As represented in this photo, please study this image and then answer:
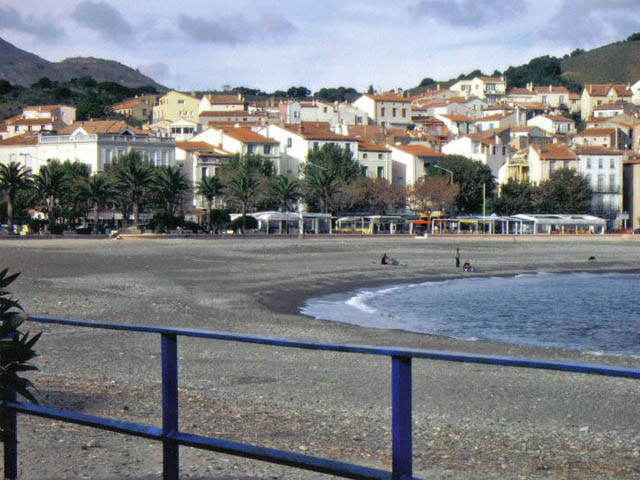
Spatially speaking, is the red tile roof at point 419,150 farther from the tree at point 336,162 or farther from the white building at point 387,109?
the white building at point 387,109

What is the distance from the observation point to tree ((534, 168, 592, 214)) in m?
108

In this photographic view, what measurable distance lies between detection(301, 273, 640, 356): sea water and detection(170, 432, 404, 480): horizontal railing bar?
1587cm

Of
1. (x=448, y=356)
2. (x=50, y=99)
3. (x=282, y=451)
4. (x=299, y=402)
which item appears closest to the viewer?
(x=448, y=356)

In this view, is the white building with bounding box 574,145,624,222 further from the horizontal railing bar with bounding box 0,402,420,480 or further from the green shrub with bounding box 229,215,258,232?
the horizontal railing bar with bounding box 0,402,420,480

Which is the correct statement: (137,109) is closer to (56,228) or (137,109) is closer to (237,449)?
(56,228)

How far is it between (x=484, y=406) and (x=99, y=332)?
30.2ft

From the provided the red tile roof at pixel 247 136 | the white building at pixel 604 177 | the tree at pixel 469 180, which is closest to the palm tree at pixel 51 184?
the red tile roof at pixel 247 136

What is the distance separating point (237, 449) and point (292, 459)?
0.36 metres

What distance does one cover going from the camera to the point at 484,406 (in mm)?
10477

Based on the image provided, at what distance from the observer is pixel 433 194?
340 ft

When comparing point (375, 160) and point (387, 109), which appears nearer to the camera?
point (375, 160)

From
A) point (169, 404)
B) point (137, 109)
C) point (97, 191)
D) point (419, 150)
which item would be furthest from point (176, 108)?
point (169, 404)

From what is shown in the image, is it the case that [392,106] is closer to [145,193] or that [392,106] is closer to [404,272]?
[145,193]

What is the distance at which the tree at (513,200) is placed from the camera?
10788cm
